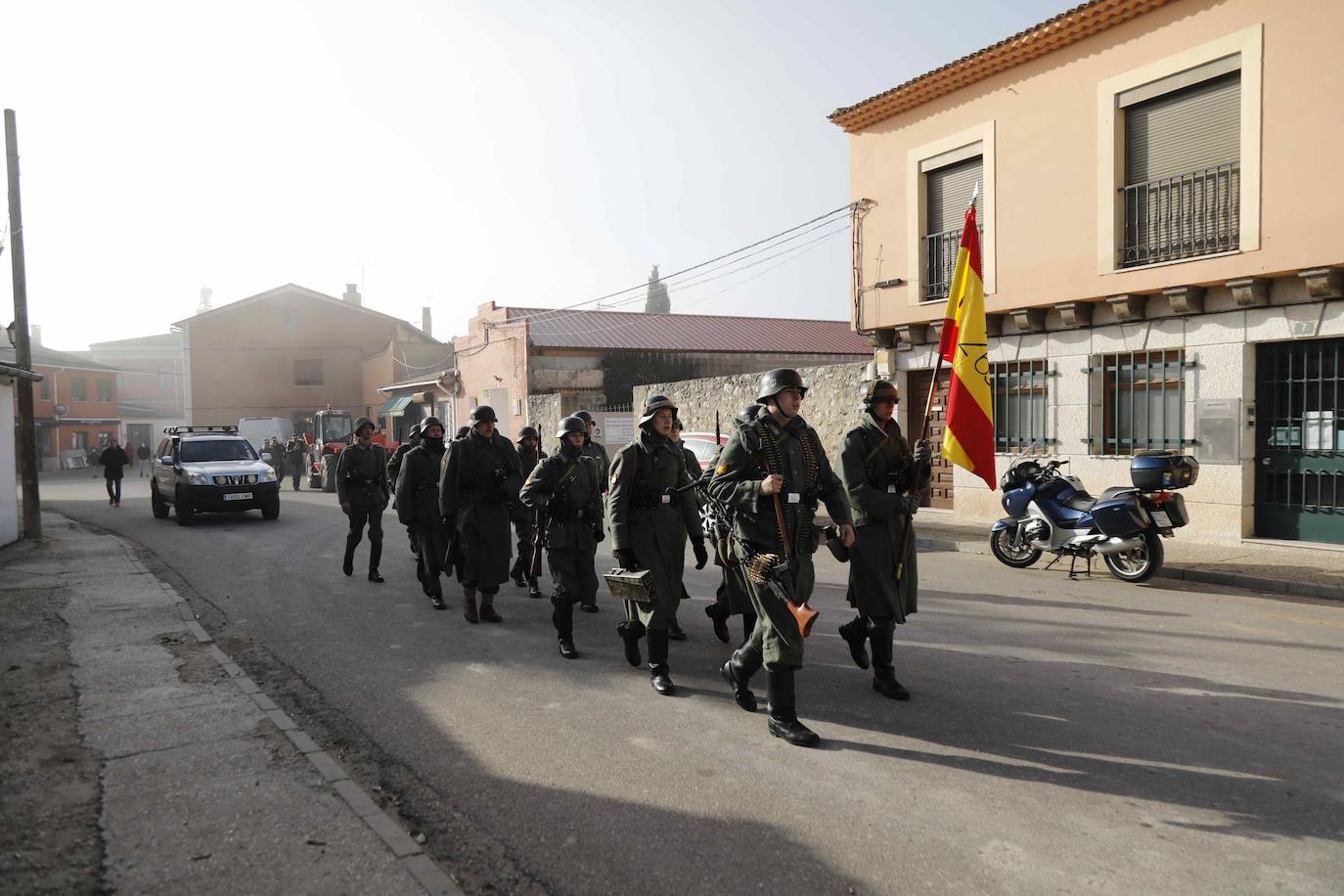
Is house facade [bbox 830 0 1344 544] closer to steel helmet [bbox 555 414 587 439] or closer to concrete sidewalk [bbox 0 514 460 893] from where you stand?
steel helmet [bbox 555 414 587 439]

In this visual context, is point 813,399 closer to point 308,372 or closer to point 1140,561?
point 1140,561

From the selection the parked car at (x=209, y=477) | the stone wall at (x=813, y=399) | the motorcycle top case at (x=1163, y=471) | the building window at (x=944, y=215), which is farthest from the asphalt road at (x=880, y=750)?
the parked car at (x=209, y=477)

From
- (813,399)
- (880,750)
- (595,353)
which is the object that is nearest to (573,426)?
(880,750)

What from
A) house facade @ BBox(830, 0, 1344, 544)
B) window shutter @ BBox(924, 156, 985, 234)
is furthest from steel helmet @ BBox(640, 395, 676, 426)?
window shutter @ BBox(924, 156, 985, 234)

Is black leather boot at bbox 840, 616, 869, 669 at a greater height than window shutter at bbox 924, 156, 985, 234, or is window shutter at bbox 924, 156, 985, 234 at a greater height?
window shutter at bbox 924, 156, 985, 234

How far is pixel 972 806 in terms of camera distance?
3793 millimetres

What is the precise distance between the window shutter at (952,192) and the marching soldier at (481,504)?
10.1 metres

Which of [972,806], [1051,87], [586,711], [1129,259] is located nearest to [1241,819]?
[972,806]

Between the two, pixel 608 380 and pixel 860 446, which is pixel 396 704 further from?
pixel 608 380

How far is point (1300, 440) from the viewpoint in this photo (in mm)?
10969

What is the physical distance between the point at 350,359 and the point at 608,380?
982 inches

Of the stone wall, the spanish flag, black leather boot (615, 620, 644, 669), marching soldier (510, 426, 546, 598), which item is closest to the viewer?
black leather boot (615, 620, 644, 669)

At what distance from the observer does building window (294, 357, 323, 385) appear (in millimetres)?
47844

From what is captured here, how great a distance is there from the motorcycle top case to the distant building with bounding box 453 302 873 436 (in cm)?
1828
